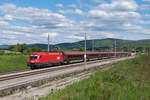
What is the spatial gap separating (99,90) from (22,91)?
23.9 ft

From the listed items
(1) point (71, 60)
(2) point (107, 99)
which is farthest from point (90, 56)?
(2) point (107, 99)

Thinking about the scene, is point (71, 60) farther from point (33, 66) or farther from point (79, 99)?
point (79, 99)

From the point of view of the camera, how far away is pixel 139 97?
500 inches

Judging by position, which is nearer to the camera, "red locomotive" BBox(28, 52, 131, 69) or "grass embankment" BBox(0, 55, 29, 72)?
"red locomotive" BBox(28, 52, 131, 69)

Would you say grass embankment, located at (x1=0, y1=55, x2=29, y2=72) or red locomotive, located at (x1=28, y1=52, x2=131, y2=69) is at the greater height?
red locomotive, located at (x1=28, y1=52, x2=131, y2=69)

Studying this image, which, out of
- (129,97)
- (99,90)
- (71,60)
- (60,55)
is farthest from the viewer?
(71,60)

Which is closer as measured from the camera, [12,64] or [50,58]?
[50,58]

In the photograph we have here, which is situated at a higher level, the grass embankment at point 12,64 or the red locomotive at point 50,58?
the red locomotive at point 50,58

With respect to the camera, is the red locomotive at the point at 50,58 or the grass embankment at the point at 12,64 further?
the grass embankment at the point at 12,64

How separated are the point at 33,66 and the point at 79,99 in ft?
88.2

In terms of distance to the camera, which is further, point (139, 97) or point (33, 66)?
point (33, 66)

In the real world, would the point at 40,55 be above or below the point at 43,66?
above

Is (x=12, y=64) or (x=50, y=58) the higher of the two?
(x=50, y=58)

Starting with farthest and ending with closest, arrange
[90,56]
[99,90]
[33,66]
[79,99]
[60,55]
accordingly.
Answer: [90,56] < [60,55] < [33,66] < [99,90] < [79,99]
